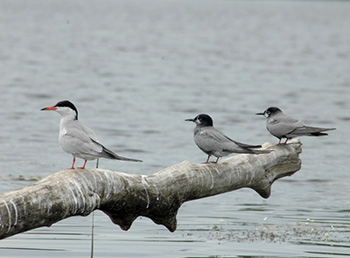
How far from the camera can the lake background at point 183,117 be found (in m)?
9.45

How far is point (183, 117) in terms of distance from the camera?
73.0 feet

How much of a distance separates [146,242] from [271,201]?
3563mm

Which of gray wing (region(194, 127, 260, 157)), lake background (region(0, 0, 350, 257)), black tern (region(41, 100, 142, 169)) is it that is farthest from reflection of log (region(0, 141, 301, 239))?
lake background (region(0, 0, 350, 257))

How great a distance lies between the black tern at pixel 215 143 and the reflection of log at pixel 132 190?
5.6 inches

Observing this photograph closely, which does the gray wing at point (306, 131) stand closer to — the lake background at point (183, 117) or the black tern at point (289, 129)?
the black tern at point (289, 129)

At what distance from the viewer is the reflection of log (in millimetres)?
6332

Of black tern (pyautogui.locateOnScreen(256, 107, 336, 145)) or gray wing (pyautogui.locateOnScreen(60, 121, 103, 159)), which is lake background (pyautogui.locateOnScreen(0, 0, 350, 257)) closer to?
black tern (pyautogui.locateOnScreen(256, 107, 336, 145))

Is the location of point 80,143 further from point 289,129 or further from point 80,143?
point 289,129

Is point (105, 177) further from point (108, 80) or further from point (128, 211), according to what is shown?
point (108, 80)

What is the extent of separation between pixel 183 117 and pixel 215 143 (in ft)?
45.7

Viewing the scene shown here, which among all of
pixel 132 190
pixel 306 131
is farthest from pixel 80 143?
pixel 306 131

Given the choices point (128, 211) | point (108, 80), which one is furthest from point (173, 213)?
point (108, 80)

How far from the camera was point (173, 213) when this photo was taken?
7754mm

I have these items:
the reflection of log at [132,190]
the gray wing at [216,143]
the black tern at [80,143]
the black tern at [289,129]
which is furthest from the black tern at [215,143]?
the black tern at [80,143]
